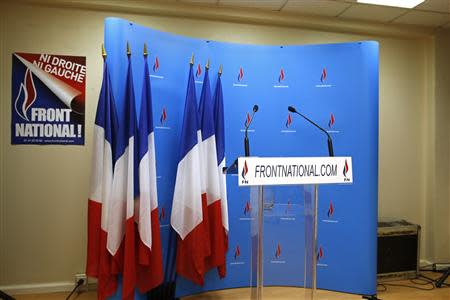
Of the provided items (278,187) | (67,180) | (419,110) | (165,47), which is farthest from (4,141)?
(419,110)

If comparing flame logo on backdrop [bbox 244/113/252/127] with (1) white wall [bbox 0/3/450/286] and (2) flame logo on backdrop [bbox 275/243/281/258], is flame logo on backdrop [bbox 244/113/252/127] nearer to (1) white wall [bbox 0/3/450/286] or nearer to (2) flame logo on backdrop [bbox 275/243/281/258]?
(1) white wall [bbox 0/3/450/286]

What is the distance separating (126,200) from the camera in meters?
2.29

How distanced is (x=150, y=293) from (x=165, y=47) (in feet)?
6.24

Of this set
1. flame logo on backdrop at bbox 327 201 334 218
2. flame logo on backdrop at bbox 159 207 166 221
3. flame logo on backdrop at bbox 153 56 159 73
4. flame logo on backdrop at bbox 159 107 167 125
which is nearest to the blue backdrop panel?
flame logo on backdrop at bbox 327 201 334 218

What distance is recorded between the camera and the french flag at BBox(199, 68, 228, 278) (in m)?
2.63

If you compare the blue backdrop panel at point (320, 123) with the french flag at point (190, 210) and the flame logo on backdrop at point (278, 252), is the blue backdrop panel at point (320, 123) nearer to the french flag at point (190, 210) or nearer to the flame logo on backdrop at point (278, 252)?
the french flag at point (190, 210)

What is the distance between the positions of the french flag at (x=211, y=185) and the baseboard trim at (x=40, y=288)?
1.25 m

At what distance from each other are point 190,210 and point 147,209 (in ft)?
1.13

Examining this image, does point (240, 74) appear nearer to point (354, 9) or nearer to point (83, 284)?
point (354, 9)

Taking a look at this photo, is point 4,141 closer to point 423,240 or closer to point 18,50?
point 18,50

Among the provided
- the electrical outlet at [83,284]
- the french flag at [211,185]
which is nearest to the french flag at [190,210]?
the french flag at [211,185]

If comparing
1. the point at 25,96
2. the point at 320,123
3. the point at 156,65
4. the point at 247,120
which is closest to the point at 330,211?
the point at 320,123

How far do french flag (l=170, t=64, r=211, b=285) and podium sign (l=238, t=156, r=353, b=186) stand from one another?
1035 mm

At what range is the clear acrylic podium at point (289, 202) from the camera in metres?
1.56
